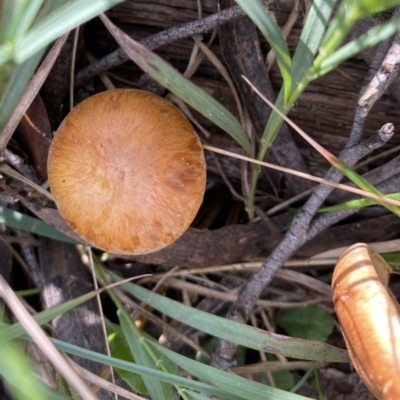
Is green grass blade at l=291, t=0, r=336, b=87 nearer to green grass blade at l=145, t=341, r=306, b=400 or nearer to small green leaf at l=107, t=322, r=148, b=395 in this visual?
green grass blade at l=145, t=341, r=306, b=400

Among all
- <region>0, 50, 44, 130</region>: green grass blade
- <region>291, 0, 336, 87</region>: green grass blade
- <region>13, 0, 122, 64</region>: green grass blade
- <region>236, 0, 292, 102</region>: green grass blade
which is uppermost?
<region>291, 0, 336, 87</region>: green grass blade

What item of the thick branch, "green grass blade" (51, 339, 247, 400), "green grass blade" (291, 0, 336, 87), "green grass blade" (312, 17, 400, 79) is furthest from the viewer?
the thick branch

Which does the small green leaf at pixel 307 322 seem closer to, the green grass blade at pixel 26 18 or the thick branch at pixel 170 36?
the thick branch at pixel 170 36

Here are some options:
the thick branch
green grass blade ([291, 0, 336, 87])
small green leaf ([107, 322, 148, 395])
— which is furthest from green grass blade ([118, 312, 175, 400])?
green grass blade ([291, 0, 336, 87])

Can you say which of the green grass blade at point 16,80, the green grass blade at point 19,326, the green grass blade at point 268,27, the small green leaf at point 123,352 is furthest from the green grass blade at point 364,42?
the small green leaf at point 123,352

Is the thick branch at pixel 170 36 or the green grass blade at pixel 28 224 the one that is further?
the green grass blade at pixel 28 224
